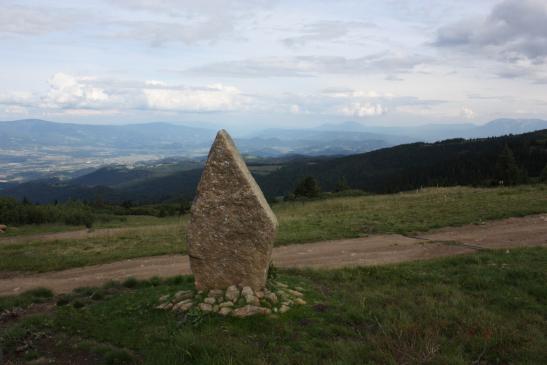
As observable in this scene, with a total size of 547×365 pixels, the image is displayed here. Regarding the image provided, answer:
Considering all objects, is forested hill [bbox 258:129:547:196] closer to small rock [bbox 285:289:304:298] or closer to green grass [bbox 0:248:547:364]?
green grass [bbox 0:248:547:364]

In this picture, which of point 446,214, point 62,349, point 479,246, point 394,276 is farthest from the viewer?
point 446,214

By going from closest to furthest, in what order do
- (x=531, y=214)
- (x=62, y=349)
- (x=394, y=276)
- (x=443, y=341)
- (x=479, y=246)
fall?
(x=443, y=341) → (x=62, y=349) → (x=394, y=276) → (x=479, y=246) → (x=531, y=214)

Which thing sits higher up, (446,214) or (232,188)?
(232,188)

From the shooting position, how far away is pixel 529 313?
28.3 ft

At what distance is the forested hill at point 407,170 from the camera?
86.7 m

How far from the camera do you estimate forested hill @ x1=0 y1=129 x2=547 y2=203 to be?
8665cm

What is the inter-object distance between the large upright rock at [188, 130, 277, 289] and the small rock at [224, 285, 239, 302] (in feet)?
0.76

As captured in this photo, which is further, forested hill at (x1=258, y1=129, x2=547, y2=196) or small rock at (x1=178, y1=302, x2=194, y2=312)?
forested hill at (x1=258, y1=129, x2=547, y2=196)

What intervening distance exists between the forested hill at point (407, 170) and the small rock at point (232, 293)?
4781 centimetres

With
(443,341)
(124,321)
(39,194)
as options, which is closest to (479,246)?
(443,341)

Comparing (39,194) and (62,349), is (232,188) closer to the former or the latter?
(62,349)

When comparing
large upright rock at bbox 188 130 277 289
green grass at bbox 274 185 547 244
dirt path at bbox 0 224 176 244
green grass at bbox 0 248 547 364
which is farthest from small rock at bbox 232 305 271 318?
dirt path at bbox 0 224 176 244

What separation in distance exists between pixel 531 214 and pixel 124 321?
21149 mm

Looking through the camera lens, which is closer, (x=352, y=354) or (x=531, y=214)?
(x=352, y=354)
